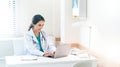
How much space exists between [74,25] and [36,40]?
0.61 m

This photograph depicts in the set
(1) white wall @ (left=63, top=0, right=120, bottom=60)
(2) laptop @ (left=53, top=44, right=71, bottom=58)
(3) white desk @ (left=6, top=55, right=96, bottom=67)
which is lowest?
(3) white desk @ (left=6, top=55, right=96, bottom=67)

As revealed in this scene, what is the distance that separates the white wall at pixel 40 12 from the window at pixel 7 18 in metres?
0.10

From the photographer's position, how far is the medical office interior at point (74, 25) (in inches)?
112

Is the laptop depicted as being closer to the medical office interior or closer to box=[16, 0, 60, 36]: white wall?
the medical office interior

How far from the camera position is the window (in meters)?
4.41

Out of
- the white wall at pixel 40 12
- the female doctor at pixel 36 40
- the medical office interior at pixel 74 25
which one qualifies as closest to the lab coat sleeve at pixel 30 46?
the female doctor at pixel 36 40

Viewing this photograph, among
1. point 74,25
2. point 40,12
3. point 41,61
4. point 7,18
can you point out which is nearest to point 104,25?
point 74,25

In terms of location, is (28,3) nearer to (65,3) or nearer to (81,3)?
(65,3)

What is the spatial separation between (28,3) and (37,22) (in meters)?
1.18

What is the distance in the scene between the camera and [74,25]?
11.5 feet

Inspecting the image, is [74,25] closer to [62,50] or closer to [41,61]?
[62,50]

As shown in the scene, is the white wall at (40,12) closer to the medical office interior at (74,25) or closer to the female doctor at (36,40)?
the medical office interior at (74,25)

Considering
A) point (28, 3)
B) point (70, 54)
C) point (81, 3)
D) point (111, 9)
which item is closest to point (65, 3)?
point (81, 3)

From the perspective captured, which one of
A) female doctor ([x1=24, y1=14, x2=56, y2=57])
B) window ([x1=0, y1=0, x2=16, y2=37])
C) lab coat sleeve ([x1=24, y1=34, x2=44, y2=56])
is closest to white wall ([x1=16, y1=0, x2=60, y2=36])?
window ([x1=0, y1=0, x2=16, y2=37])
